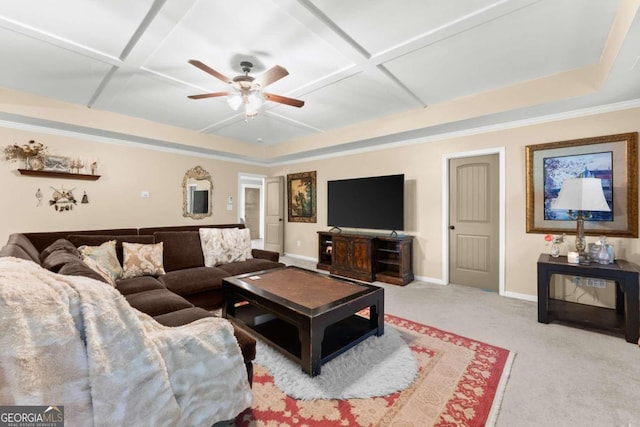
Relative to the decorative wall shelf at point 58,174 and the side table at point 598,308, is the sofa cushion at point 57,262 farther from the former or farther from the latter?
the side table at point 598,308

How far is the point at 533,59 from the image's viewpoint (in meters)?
2.57

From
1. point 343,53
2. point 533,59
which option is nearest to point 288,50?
point 343,53

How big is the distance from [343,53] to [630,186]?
330cm

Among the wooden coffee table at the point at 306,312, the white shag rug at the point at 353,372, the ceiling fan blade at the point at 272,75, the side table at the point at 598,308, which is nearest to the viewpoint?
the white shag rug at the point at 353,372

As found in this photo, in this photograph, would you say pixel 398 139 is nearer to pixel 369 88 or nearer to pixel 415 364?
pixel 369 88

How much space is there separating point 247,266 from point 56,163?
10.2ft

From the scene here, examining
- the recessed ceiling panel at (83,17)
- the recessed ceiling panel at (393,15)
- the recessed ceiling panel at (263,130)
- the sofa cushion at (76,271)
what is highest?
the recessed ceiling panel at (263,130)

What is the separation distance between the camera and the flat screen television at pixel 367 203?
4.34 m

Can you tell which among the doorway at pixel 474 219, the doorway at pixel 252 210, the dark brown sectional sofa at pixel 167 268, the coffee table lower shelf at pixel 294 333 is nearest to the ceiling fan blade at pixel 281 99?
the dark brown sectional sofa at pixel 167 268

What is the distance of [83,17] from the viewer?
201 centimetres

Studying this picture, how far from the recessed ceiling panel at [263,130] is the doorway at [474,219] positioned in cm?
259

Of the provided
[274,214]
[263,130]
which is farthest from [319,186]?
[263,130]

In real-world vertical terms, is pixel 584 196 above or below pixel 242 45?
below

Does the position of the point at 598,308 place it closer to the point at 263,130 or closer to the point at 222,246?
the point at 222,246
